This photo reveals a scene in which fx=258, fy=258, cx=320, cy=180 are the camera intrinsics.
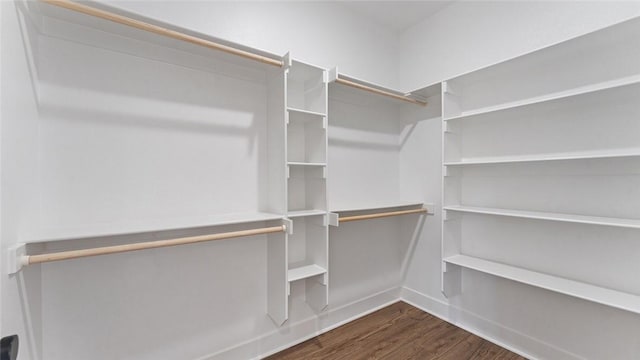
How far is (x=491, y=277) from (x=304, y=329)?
5.23 ft

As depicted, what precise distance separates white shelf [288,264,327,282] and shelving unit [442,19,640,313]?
1.08 metres

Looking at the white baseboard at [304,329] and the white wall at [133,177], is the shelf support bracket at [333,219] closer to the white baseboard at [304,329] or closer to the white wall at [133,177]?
the white wall at [133,177]

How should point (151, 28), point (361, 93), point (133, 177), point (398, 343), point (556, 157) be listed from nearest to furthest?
point (151, 28)
point (133, 177)
point (556, 157)
point (398, 343)
point (361, 93)

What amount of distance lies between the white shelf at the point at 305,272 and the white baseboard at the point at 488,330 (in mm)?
1312

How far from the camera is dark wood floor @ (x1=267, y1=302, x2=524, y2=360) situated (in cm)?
191

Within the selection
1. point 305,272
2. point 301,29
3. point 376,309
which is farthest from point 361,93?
point 376,309

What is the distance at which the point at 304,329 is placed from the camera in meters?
2.12

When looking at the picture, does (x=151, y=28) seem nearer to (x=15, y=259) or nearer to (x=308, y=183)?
(x=15, y=259)

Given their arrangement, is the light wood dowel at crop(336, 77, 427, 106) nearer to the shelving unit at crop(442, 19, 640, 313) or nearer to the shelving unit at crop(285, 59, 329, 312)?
the shelving unit at crop(285, 59, 329, 312)

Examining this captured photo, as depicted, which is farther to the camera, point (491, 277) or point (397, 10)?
point (397, 10)

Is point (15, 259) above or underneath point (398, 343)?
above

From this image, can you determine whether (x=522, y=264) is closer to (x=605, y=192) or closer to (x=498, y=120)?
(x=605, y=192)

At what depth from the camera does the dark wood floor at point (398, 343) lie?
191 cm

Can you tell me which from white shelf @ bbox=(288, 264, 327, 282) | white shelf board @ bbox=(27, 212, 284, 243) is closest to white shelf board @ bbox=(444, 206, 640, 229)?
white shelf @ bbox=(288, 264, 327, 282)
